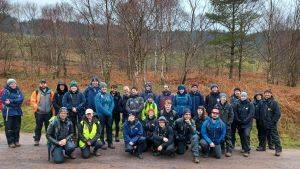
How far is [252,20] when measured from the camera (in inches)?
1291

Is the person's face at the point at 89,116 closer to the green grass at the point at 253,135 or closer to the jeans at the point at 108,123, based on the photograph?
the jeans at the point at 108,123

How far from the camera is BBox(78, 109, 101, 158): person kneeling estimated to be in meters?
10.0

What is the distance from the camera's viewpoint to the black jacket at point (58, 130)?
979cm

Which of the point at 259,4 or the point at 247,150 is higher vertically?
the point at 259,4

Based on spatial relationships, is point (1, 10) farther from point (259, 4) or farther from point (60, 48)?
point (259, 4)

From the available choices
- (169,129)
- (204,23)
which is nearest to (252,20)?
(204,23)

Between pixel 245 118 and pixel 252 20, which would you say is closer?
pixel 245 118

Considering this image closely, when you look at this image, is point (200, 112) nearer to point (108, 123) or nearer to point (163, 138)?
point (163, 138)

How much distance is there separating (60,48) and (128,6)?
2319 cm

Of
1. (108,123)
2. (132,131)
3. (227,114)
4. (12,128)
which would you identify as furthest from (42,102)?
(227,114)

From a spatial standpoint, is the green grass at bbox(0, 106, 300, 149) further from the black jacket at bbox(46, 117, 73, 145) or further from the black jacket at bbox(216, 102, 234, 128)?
the black jacket at bbox(46, 117, 73, 145)

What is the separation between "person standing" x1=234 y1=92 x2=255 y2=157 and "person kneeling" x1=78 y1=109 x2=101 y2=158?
4164 mm

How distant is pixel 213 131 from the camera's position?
413 inches

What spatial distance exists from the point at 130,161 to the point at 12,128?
12.2 feet
